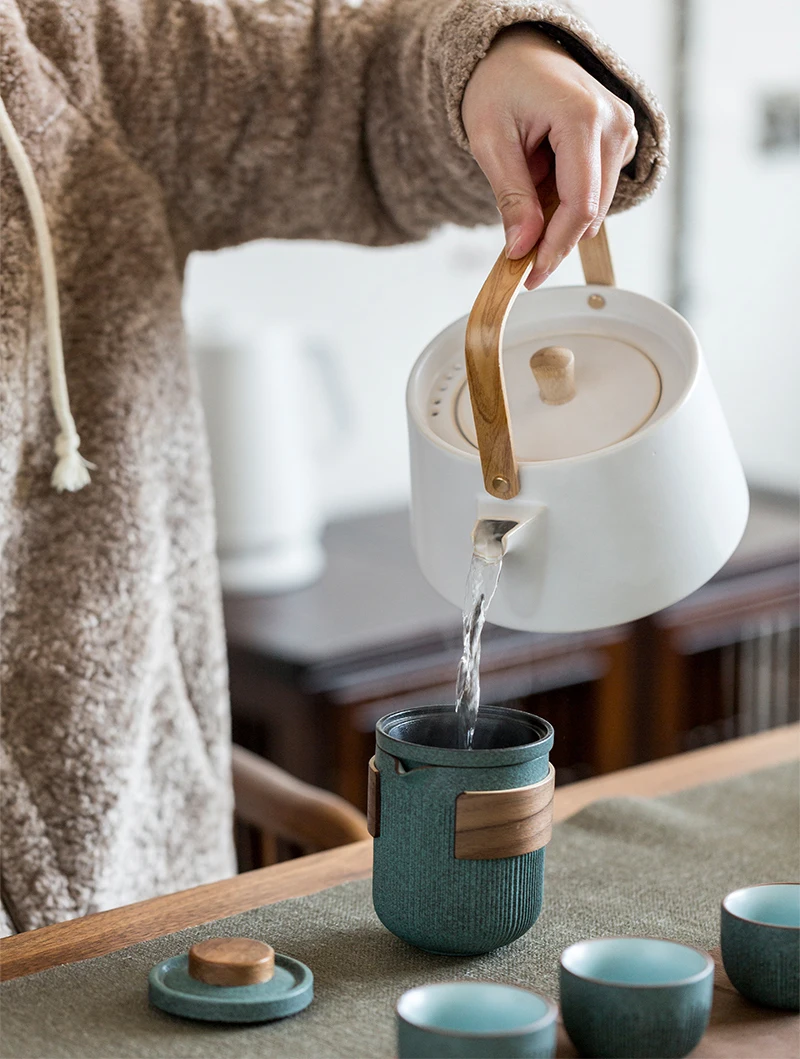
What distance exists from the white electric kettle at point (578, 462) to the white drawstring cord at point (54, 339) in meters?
0.24

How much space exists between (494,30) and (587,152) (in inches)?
4.3

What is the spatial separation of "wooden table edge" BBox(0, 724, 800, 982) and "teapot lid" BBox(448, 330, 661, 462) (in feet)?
0.98

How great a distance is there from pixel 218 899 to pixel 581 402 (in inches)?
14.3

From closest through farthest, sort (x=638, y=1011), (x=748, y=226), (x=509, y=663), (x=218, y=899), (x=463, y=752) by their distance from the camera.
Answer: (x=638, y=1011)
(x=463, y=752)
(x=218, y=899)
(x=509, y=663)
(x=748, y=226)

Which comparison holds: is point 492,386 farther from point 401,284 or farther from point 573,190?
point 401,284

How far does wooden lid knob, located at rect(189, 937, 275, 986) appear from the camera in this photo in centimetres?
64

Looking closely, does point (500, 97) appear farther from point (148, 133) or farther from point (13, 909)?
point (13, 909)

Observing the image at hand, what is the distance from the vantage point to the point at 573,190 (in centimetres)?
74

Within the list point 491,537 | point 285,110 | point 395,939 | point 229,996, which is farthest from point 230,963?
point 285,110

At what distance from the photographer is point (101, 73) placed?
3.02 feet

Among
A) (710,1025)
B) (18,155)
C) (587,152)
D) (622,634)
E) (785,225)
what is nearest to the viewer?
(710,1025)

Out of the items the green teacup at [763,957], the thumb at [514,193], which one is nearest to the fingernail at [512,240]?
the thumb at [514,193]

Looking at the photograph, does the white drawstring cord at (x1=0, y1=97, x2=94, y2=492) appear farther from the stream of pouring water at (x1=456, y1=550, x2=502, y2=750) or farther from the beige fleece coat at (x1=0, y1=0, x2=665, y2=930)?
the stream of pouring water at (x1=456, y1=550, x2=502, y2=750)

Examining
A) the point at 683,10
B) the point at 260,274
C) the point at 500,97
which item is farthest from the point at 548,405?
the point at 683,10
